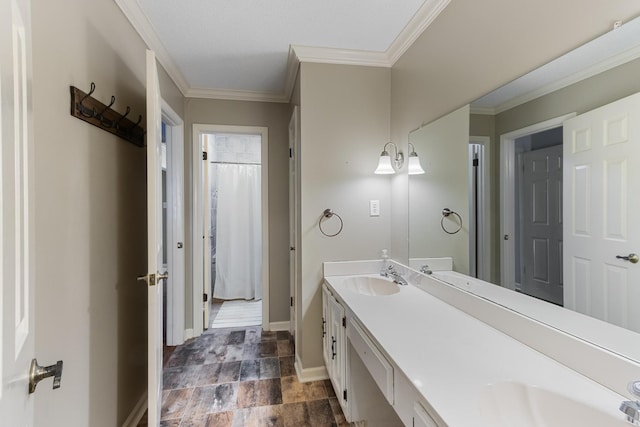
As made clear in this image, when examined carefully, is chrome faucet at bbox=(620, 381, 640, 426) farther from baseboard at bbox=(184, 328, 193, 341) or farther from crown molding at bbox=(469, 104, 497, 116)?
baseboard at bbox=(184, 328, 193, 341)

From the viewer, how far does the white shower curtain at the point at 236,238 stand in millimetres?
3906

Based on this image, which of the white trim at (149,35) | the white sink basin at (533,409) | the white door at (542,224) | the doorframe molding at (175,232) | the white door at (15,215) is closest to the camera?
the white door at (15,215)

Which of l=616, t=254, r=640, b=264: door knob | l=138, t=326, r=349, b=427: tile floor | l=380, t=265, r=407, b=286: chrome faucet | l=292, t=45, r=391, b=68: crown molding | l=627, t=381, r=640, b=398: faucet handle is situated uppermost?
l=292, t=45, r=391, b=68: crown molding

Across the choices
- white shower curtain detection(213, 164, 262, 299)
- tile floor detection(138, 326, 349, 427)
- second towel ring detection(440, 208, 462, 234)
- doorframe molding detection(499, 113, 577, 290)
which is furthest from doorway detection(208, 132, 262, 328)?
doorframe molding detection(499, 113, 577, 290)

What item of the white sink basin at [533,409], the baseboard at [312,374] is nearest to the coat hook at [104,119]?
the white sink basin at [533,409]

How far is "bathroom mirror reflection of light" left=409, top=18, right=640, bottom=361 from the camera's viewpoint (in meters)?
0.80

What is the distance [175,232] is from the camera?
2.59 m

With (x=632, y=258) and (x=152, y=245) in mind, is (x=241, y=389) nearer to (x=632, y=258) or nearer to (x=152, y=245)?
(x=152, y=245)

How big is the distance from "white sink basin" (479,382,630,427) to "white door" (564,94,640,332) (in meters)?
0.27

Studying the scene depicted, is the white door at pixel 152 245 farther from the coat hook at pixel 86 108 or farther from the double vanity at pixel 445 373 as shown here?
the double vanity at pixel 445 373

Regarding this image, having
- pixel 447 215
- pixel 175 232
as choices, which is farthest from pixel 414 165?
pixel 175 232

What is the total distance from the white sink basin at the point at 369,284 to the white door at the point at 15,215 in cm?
161

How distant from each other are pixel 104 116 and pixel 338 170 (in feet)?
4.59

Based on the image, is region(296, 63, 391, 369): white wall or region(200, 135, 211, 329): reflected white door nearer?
region(296, 63, 391, 369): white wall
